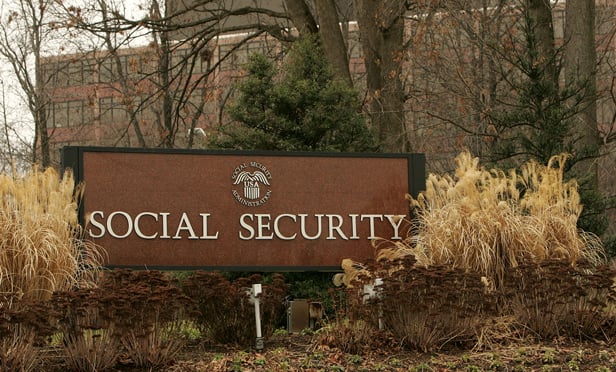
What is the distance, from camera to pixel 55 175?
988cm

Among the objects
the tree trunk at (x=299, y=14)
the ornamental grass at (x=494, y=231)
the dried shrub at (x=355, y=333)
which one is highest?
the tree trunk at (x=299, y=14)

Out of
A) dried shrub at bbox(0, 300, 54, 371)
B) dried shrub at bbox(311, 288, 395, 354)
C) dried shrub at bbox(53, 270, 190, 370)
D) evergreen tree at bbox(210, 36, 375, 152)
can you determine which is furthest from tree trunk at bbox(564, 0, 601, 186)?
dried shrub at bbox(0, 300, 54, 371)

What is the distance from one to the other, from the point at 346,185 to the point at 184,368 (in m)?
4.37

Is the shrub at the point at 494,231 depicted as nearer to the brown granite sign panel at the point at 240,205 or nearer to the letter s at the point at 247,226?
the brown granite sign panel at the point at 240,205

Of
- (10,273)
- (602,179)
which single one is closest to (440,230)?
(10,273)

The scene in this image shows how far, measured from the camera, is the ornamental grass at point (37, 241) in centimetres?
893

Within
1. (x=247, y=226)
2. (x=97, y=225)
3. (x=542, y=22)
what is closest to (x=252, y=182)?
Result: (x=247, y=226)

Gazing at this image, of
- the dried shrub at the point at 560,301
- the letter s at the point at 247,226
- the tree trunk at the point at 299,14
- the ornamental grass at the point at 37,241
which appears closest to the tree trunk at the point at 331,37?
the tree trunk at the point at 299,14

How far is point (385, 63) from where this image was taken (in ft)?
59.5

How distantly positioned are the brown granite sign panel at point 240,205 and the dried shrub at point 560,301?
9.31ft

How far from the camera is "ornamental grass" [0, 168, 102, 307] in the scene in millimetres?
8930

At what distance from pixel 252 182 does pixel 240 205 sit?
→ 307 mm

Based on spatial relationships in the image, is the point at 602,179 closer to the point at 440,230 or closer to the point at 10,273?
the point at 440,230

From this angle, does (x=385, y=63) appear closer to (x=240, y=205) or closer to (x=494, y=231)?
(x=240, y=205)
